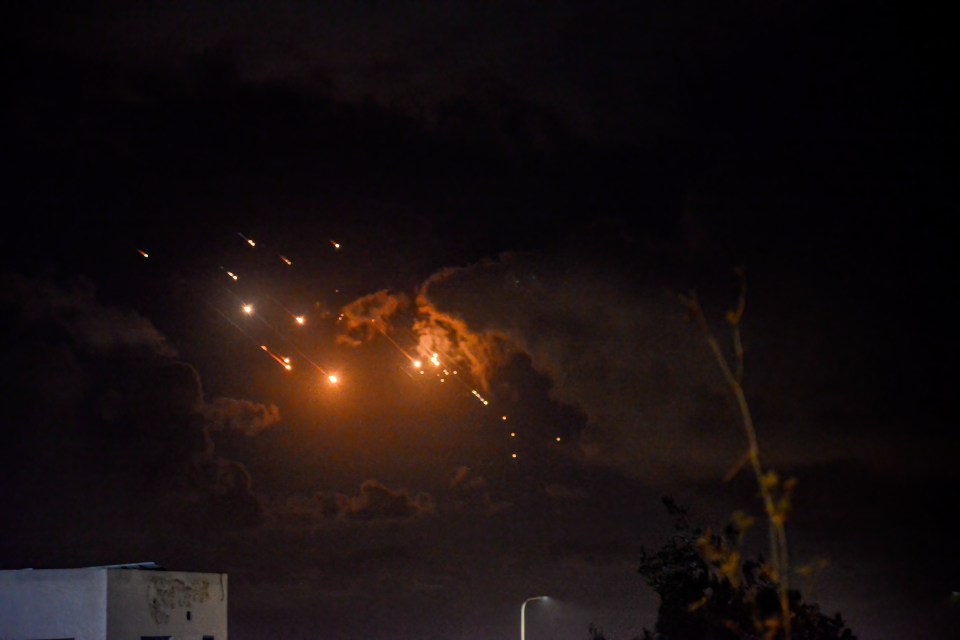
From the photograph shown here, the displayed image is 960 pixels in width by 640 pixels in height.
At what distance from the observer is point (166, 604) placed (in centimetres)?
4441

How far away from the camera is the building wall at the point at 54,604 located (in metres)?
40.7

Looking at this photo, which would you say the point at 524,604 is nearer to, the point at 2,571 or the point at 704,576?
the point at 704,576

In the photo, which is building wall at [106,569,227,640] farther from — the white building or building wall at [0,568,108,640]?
building wall at [0,568,108,640]

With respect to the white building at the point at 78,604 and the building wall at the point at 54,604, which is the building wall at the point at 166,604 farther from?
the building wall at the point at 54,604

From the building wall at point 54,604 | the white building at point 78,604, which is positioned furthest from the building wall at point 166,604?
the building wall at point 54,604

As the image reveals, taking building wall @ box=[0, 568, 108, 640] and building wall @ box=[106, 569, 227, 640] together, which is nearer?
building wall @ box=[0, 568, 108, 640]

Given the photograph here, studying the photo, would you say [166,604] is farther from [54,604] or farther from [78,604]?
[54,604]

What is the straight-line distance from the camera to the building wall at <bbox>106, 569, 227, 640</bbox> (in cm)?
4147

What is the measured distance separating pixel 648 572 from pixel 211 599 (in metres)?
21.7

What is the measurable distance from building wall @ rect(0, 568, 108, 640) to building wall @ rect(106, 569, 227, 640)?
429 millimetres

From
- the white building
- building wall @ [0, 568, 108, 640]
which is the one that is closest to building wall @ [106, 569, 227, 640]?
the white building

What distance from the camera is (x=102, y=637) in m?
40.4

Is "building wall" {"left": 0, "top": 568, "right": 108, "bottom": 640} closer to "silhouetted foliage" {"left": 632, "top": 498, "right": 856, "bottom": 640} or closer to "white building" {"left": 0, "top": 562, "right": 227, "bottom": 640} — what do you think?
"white building" {"left": 0, "top": 562, "right": 227, "bottom": 640}

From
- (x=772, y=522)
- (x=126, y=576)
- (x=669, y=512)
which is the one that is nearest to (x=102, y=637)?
(x=126, y=576)
